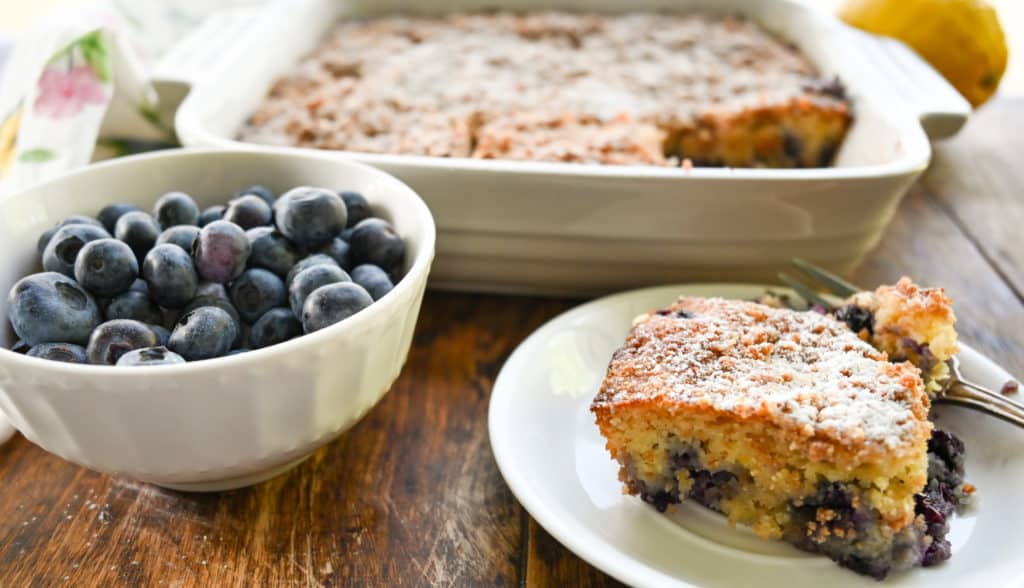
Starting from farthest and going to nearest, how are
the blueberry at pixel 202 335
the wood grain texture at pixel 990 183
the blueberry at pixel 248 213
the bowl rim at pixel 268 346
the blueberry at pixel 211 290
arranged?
the wood grain texture at pixel 990 183 → the blueberry at pixel 248 213 → the blueberry at pixel 211 290 → the blueberry at pixel 202 335 → the bowl rim at pixel 268 346

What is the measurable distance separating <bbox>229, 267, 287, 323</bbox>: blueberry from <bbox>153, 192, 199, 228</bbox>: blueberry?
0.16 m

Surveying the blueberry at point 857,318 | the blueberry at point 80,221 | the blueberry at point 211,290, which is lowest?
the blueberry at point 857,318

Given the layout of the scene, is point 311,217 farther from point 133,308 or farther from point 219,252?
point 133,308

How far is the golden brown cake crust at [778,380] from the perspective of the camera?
2.95 feet

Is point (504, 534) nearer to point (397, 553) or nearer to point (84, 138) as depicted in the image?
point (397, 553)

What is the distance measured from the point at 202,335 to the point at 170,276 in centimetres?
13

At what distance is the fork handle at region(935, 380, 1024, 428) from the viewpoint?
107 cm

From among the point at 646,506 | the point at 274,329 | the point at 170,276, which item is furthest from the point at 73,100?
the point at 646,506

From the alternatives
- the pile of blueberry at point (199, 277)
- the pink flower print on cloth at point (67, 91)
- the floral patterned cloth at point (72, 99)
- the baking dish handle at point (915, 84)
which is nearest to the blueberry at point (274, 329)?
the pile of blueberry at point (199, 277)

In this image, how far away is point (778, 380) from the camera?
984mm

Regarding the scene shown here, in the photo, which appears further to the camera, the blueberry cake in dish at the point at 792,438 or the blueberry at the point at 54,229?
the blueberry at the point at 54,229

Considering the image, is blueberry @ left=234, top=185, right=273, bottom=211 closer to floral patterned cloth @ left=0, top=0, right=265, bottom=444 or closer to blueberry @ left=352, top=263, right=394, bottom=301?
blueberry @ left=352, top=263, right=394, bottom=301

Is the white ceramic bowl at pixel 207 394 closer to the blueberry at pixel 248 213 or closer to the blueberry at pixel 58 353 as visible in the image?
the blueberry at pixel 58 353

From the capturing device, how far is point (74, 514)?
106 centimetres
